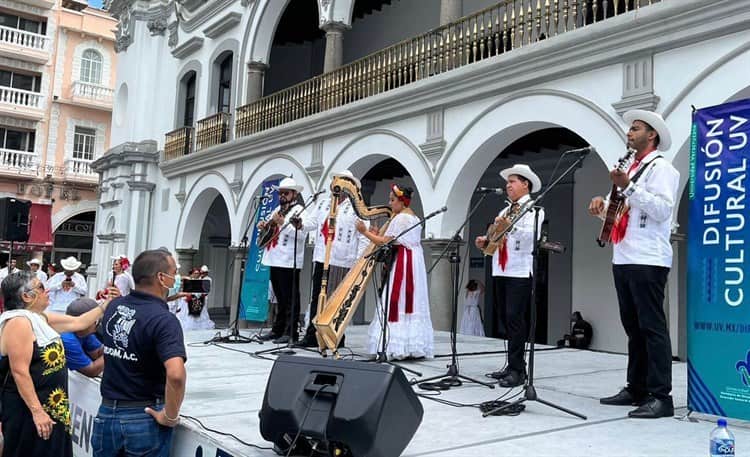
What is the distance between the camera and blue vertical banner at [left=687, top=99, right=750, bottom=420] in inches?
160

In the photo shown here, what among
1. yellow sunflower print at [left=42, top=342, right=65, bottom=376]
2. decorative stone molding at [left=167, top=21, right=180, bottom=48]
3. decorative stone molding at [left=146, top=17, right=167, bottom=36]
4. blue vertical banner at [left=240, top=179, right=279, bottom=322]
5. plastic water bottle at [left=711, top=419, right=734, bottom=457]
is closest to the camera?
plastic water bottle at [left=711, top=419, right=734, bottom=457]

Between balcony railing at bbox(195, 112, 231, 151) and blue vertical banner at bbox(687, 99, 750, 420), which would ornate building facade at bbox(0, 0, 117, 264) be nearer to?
balcony railing at bbox(195, 112, 231, 151)

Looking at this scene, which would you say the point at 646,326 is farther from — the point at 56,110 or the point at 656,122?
the point at 56,110

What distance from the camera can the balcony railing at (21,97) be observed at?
88.2ft

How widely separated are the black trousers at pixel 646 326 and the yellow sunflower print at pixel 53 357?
3.43 metres

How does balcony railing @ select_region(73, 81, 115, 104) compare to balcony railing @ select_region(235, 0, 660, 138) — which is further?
balcony railing @ select_region(73, 81, 115, 104)

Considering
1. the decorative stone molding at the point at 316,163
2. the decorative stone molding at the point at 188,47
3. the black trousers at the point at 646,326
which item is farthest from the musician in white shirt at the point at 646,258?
the decorative stone molding at the point at 188,47

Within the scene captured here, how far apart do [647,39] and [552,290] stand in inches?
269

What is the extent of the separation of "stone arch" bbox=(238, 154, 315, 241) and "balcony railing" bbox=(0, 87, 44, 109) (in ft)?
57.6

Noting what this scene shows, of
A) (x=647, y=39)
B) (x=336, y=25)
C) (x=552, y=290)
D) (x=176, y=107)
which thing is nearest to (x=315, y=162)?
(x=336, y=25)

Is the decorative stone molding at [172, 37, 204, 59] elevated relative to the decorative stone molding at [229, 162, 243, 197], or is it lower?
elevated

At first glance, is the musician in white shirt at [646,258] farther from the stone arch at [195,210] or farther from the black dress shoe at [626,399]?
the stone arch at [195,210]

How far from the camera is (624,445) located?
3373 millimetres

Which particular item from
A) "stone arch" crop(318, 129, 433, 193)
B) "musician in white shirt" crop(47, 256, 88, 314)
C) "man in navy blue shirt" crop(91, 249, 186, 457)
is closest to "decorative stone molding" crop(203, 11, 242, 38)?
"stone arch" crop(318, 129, 433, 193)
